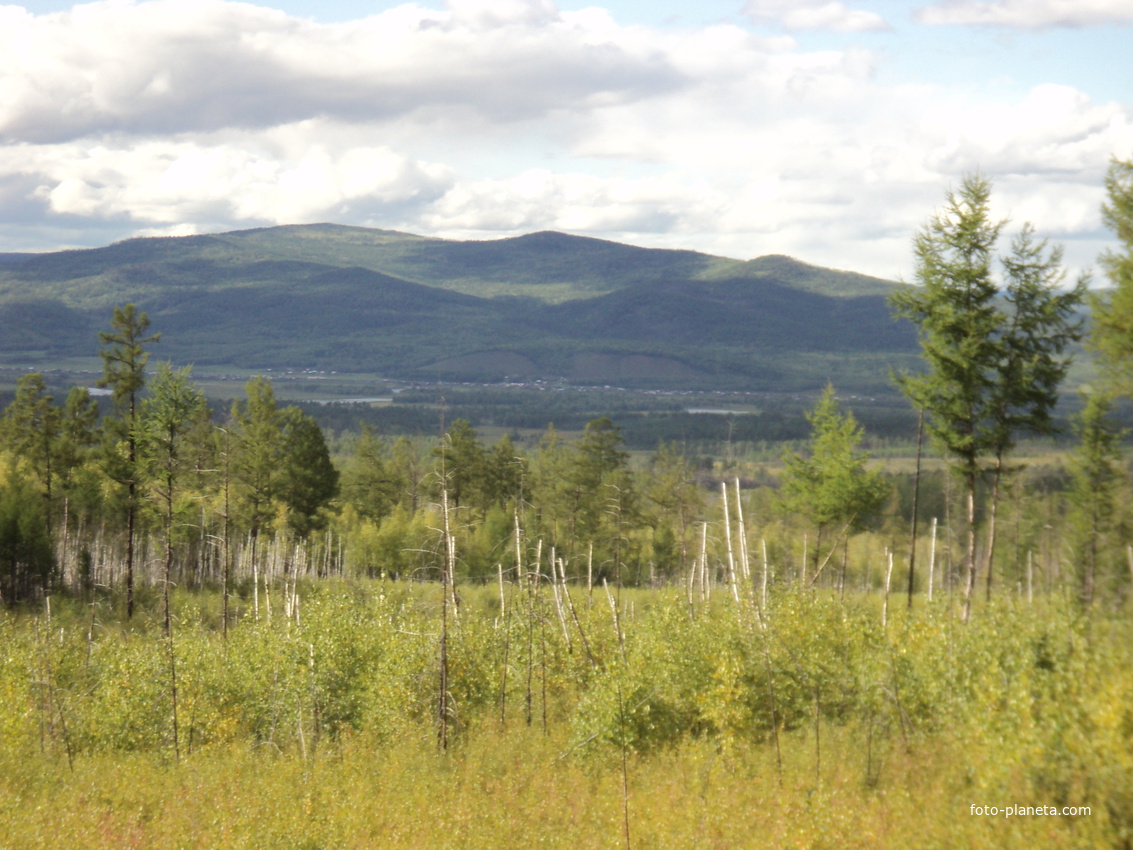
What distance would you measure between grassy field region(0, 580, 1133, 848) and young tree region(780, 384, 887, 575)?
12323 mm

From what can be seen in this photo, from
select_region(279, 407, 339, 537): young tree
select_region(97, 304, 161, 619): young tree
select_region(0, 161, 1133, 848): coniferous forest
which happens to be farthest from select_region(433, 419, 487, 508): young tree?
select_region(0, 161, 1133, 848): coniferous forest

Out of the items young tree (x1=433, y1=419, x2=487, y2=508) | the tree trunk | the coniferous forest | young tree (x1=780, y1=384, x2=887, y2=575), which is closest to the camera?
the coniferous forest

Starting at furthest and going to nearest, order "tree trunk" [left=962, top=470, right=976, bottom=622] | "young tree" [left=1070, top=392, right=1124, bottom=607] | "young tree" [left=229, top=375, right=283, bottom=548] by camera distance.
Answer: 1. "young tree" [left=229, top=375, right=283, bottom=548]
2. "young tree" [left=1070, top=392, right=1124, bottom=607]
3. "tree trunk" [left=962, top=470, right=976, bottom=622]

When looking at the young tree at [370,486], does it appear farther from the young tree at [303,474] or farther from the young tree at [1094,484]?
the young tree at [1094,484]

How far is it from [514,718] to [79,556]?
46986 mm

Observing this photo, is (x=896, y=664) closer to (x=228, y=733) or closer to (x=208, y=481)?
(x=228, y=733)

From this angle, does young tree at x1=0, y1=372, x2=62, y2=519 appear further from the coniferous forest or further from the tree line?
the coniferous forest

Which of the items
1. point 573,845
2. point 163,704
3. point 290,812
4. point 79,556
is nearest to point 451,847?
point 573,845

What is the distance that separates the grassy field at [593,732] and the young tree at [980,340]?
21.6 feet

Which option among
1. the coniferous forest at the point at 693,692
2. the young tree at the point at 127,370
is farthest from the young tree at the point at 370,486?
the young tree at the point at 127,370

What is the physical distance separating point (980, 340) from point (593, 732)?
51.5 ft

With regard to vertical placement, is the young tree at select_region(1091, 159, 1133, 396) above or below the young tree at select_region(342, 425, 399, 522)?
above

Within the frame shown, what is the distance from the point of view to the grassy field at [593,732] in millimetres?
13430

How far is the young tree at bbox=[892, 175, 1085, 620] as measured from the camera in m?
25.5
